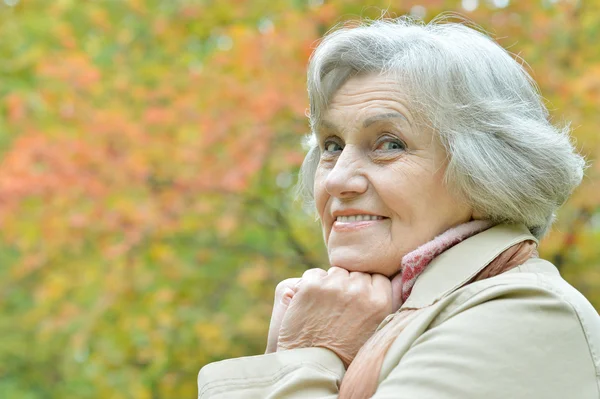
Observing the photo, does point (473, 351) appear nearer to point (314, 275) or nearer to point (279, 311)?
point (314, 275)

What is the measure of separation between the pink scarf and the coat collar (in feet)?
0.06

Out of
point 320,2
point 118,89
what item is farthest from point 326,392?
point 118,89

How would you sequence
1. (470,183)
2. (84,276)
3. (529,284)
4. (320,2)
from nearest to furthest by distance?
(529,284) → (470,183) → (320,2) → (84,276)

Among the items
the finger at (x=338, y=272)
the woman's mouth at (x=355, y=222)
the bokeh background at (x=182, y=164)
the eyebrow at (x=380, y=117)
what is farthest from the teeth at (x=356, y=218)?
the bokeh background at (x=182, y=164)

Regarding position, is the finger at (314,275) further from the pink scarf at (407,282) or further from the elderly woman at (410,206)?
the pink scarf at (407,282)

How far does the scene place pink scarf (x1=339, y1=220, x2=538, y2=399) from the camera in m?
2.10

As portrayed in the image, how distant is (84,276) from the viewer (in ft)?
21.2

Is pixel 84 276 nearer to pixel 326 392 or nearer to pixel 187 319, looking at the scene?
pixel 187 319

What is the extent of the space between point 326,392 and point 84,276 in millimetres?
4586

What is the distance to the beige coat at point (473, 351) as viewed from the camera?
192cm

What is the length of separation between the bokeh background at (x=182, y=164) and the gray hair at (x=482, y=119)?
2902 millimetres

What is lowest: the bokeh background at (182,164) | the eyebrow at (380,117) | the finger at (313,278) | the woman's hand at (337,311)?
the bokeh background at (182,164)

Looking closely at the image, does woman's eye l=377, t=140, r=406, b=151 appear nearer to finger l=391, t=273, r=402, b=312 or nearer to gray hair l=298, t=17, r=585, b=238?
gray hair l=298, t=17, r=585, b=238

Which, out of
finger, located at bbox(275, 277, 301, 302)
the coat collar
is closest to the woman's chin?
the coat collar
